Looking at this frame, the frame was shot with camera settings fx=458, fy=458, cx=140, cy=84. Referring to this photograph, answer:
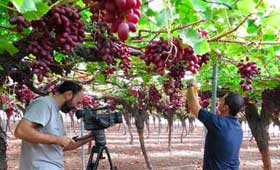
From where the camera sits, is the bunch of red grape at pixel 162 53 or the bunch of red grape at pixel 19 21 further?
the bunch of red grape at pixel 162 53

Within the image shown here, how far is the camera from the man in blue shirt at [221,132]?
3740 millimetres

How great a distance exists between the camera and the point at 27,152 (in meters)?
3.38

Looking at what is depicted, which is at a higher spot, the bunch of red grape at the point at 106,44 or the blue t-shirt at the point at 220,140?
the bunch of red grape at the point at 106,44

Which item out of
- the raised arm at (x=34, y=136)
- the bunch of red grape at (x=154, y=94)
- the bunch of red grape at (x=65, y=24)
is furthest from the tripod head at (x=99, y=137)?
the bunch of red grape at (x=154, y=94)

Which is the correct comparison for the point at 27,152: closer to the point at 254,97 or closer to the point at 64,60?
the point at 64,60

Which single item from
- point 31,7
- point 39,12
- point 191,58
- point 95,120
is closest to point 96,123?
point 95,120

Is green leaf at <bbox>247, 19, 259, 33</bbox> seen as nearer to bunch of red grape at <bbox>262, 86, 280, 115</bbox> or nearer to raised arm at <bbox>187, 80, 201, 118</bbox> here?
raised arm at <bbox>187, 80, 201, 118</bbox>

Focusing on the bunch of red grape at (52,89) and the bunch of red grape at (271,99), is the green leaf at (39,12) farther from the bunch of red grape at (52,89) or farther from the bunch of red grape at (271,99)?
the bunch of red grape at (271,99)

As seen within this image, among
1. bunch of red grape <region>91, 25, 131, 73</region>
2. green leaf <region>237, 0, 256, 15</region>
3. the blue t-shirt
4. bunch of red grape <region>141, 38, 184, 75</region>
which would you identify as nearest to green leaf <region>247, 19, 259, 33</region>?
green leaf <region>237, 0, 256, 15</region>

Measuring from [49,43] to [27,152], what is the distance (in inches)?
60.8

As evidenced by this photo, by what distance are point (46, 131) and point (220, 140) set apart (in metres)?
1.41

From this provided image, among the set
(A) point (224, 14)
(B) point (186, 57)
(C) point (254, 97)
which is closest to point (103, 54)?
(B) point (186, 57)

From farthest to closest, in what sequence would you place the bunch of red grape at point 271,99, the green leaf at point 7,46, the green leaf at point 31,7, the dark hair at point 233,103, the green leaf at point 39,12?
the bunch of red grape at point 271,99 → the dark hair at point 233,103 → the green leaf at point 7,46 → the green leaf at point 39,12 → the green leaf at point 31,7

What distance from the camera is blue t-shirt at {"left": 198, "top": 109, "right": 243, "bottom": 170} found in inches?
147
